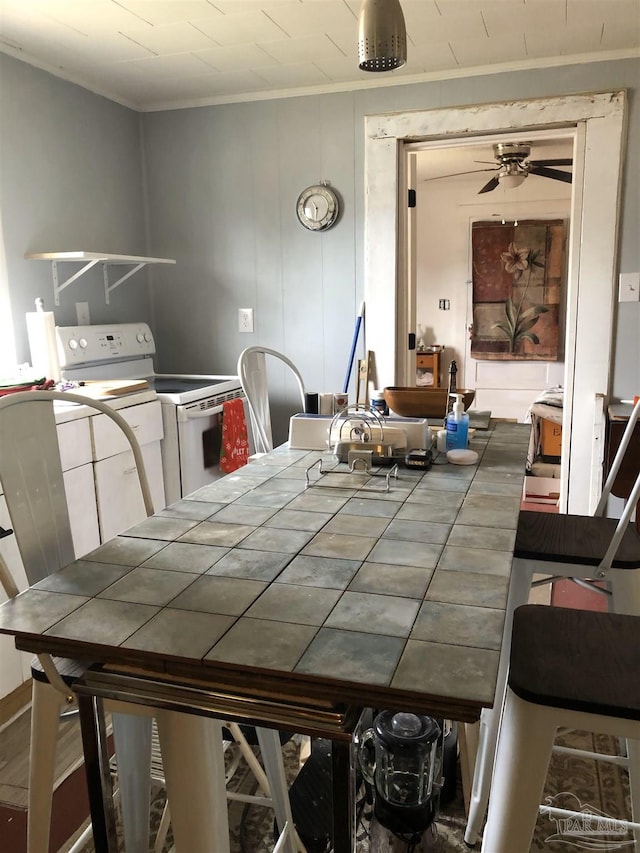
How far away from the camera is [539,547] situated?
5.40 ft

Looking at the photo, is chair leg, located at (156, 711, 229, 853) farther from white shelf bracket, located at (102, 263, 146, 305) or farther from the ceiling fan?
the ceiling fan

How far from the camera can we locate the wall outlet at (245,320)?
3682 mm

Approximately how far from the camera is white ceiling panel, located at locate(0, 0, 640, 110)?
2451 mm

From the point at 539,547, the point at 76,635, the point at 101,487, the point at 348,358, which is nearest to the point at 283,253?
the point at 348,358

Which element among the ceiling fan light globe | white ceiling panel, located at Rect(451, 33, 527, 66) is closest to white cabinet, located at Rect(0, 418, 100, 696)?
white ceiling panel, located at Rect(451, 33, 527, 66)

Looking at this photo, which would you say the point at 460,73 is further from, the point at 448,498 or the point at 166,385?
the point at 448,498

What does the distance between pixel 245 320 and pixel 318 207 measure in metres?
0.71


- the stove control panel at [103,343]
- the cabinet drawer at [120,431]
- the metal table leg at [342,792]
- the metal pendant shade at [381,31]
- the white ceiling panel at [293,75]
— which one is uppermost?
the white ceiling panel at [293,75]

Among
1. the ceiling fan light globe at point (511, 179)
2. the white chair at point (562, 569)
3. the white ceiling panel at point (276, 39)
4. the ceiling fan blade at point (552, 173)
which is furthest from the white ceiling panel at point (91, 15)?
the ceiling fan blade at point (552, 173)

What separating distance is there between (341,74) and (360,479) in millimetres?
2276

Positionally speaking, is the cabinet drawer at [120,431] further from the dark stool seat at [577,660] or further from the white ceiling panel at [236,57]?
the dark stool seat at [577,660]

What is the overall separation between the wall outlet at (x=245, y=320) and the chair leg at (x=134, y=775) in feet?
8.56

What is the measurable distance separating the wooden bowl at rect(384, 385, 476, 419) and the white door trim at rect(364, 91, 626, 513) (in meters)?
1.29

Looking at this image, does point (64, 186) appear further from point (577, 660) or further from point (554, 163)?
point (554, 163)
